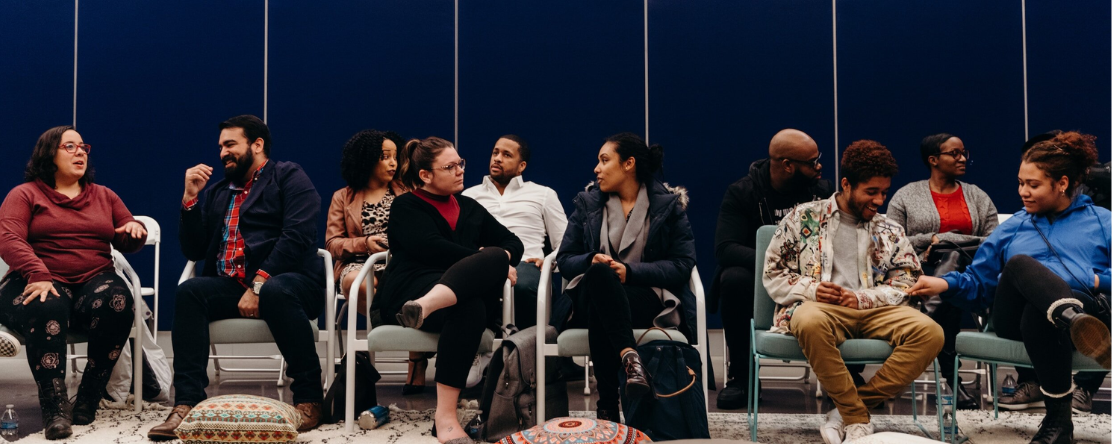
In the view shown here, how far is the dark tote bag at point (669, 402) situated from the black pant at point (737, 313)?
0.82 meters

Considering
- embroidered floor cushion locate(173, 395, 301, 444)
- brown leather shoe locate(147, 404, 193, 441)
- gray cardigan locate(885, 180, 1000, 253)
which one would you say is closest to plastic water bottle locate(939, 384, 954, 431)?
gray cardigan locate(885, 180, 1000, 253)

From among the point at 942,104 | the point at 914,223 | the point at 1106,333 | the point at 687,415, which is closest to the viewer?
the point at 1106,333

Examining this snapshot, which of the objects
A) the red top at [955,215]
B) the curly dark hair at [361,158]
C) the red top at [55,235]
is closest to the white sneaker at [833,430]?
the red top at [955,215]

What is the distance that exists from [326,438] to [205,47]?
3538 mm

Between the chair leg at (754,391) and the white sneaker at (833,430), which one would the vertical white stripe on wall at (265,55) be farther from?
the white sneaker at (833,430)

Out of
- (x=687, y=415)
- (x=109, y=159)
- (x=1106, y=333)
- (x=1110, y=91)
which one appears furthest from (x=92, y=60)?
(x=1110, y=91)

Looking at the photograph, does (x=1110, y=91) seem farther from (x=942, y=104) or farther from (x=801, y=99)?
(x=801, y=99)

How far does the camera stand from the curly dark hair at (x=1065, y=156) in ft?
11.1

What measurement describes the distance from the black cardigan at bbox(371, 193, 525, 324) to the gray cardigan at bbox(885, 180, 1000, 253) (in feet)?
6.65

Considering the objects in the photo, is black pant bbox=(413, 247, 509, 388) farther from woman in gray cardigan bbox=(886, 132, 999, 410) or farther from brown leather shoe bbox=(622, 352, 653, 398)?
woman in gray cardigan bbox=(886, 132, 999, 410)

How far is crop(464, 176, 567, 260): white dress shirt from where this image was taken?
191 inches

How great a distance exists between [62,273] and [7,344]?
1.17 feet

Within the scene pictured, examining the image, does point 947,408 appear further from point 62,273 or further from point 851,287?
point 62,273

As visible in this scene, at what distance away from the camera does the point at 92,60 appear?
602cm
